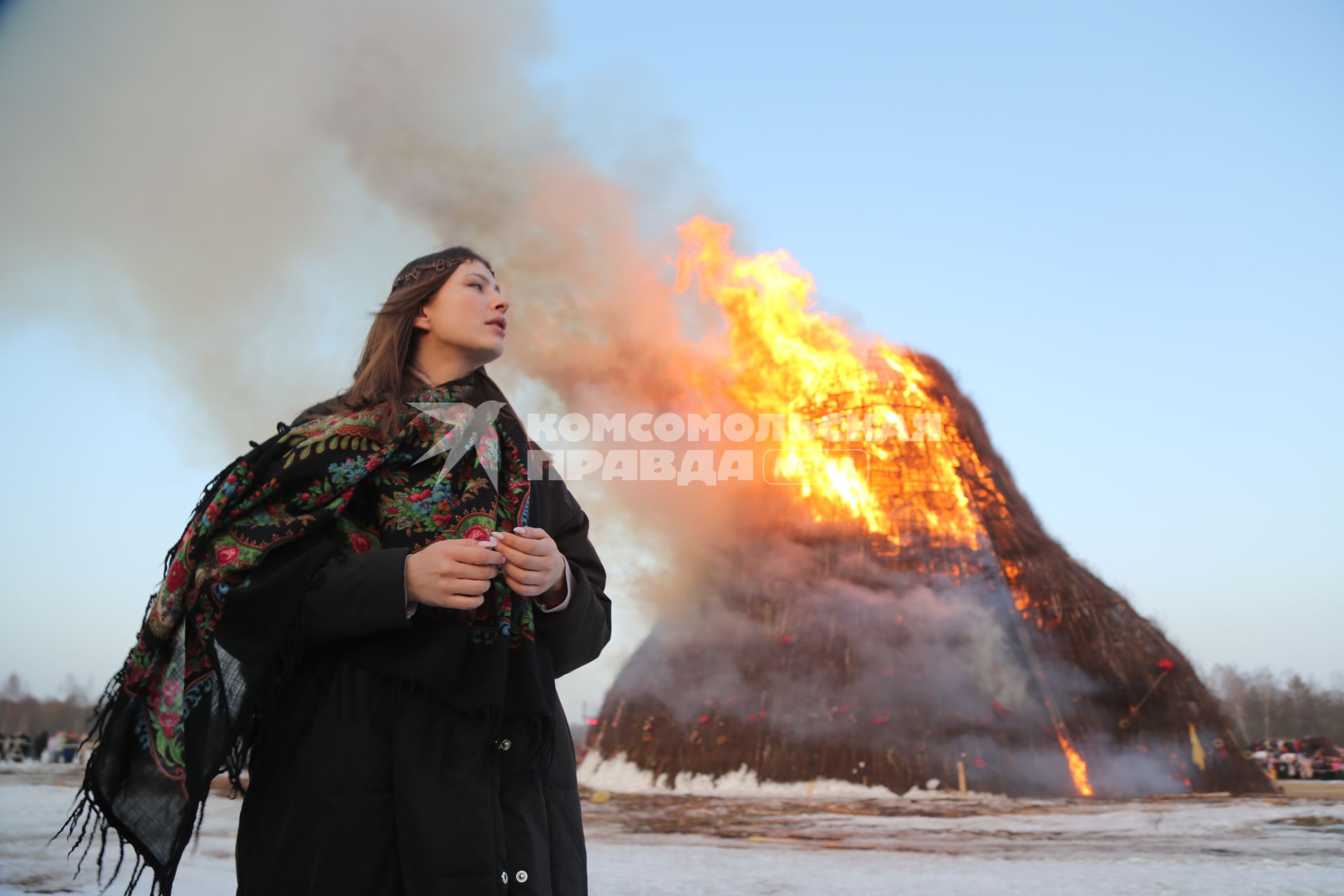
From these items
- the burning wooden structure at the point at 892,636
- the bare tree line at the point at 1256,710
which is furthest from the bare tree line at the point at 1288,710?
the burning wooden structure at the point at 892,636

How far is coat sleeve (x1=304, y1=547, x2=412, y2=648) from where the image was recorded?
1443 millimetres

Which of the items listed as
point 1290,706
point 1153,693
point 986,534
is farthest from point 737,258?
point 1290,706

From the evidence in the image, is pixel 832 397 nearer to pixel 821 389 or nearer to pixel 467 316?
pixel 821 389

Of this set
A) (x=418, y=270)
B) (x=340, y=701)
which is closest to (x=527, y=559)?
(x=340, y=701)

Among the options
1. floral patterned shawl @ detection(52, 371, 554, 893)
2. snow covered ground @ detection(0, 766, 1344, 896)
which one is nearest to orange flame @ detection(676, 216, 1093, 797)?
snow covered ground @ detection(0, 766, 1344, 896)

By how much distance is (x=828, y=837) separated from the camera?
812 centimetres

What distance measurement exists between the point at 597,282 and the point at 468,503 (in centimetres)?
1245

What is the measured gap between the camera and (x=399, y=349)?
6.31 ft

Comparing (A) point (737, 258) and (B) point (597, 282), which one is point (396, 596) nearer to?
(B) point (597, 282)

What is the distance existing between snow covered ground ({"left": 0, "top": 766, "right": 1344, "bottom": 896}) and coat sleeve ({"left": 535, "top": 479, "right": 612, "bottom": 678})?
7.71 ft

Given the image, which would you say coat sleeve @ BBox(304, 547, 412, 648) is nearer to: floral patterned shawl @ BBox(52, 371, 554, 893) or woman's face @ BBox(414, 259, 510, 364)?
floral patterned shawl @ BBox(52, 371, 554, 893)

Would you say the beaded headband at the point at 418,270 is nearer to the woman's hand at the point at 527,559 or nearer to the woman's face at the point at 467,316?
the woman's face at the point at 467,316

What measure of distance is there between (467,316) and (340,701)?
0.80 m

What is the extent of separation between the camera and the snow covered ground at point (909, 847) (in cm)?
529
